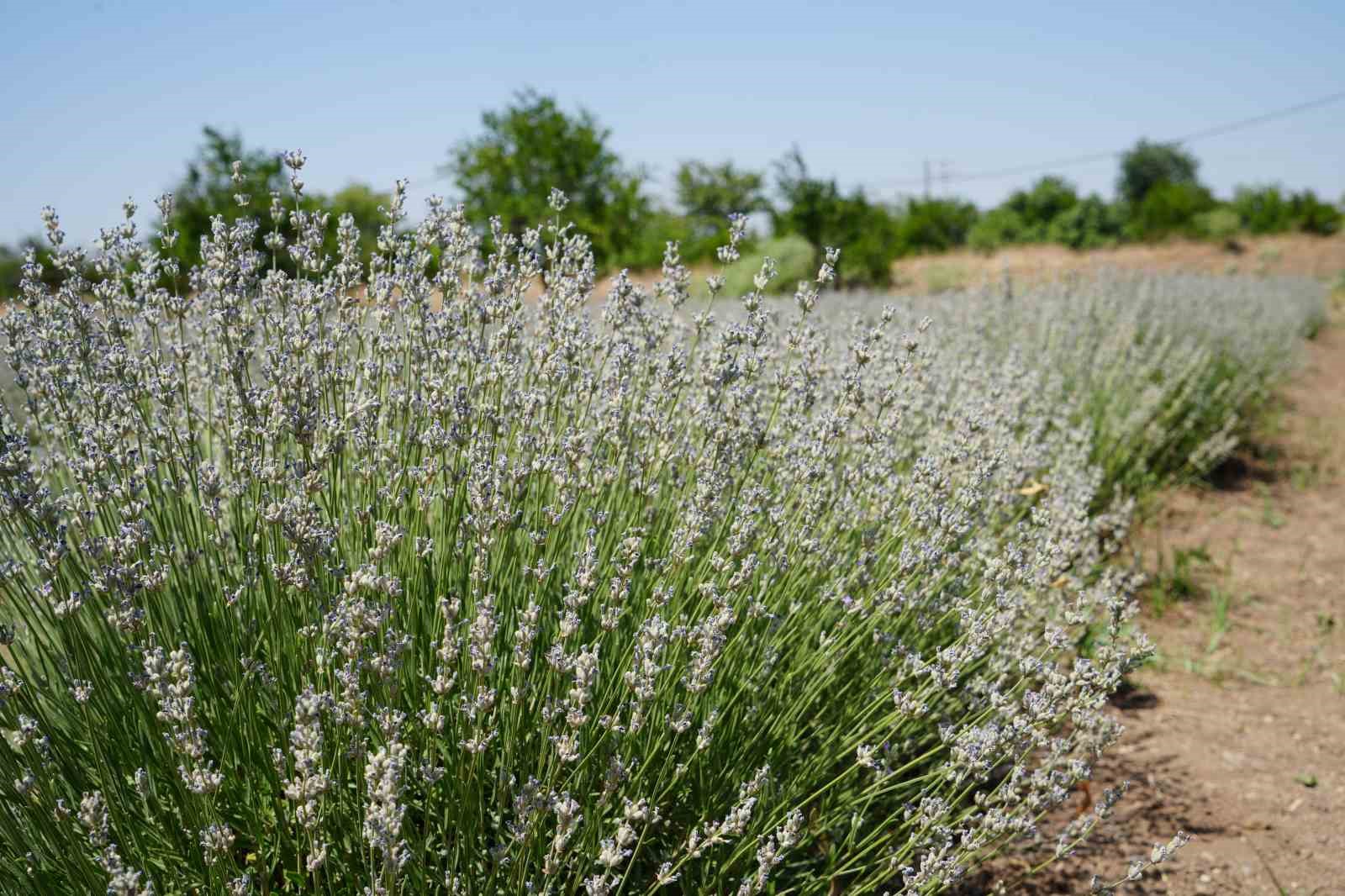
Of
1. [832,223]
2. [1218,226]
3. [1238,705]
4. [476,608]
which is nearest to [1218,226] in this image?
[1218,226]

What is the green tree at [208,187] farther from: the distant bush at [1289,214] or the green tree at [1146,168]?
the green tree at [1146,168]

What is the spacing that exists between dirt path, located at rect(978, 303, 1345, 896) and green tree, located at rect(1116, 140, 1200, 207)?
50.8 metres

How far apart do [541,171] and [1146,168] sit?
48.1m

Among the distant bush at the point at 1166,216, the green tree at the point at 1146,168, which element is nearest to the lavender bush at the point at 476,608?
the distant bush at the point at 1166,216

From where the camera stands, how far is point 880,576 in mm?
2654

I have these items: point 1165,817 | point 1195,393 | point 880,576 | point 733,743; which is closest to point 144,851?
point 733,743

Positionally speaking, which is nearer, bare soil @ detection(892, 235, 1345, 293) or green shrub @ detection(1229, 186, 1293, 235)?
bare soil @ detection(892, 235, 1345, 293)

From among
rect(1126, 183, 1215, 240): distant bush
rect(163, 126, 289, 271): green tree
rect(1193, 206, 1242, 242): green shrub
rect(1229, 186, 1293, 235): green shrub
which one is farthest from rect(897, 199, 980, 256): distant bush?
rect(163, 126, 289, 271): green tree

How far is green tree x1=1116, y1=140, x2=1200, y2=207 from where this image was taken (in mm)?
51250

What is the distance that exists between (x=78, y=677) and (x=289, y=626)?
43 centimetres

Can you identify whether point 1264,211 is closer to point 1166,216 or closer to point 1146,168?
point 1166,216

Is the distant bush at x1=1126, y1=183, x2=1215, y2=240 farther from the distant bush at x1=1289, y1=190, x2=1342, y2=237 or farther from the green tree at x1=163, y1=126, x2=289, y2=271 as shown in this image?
the green tree at x1=163, y1=126, x2=289, y2=271

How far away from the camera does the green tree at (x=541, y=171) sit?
14766 millimetres

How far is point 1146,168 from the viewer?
51.5 meters
